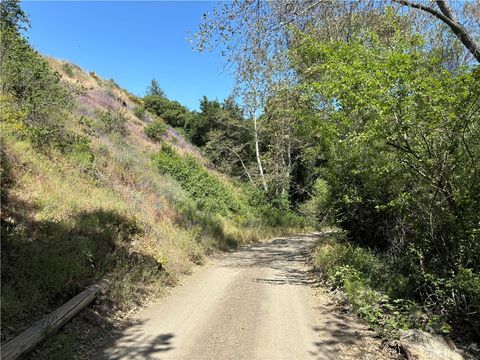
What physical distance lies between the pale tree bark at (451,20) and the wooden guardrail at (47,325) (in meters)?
8.13

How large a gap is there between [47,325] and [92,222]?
4.37m

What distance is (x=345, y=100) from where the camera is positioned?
8664 millimetres

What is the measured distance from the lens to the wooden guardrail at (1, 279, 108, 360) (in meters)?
4.81

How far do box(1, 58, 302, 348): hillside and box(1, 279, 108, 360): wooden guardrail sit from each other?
23 cm

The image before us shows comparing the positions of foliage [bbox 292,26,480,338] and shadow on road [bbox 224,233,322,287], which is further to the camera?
shadow on road [bbox 224,233,322,287]

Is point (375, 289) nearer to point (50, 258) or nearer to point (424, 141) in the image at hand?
point (424, 141)

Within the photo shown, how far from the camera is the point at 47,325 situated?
5570mm

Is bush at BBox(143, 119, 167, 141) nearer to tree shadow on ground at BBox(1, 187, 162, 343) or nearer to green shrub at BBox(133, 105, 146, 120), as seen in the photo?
green shrub at BBox(133, 105, 146, 120)

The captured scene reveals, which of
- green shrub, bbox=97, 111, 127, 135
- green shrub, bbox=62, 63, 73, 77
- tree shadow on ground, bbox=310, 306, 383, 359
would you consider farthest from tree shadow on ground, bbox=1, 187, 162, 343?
green shrub, bbox=62, 63, 73, 77

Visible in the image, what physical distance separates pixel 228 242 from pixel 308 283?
7203mm

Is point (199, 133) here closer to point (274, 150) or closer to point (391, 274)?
point (274, 150)

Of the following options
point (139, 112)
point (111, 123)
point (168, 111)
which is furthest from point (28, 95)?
point (168, 111)

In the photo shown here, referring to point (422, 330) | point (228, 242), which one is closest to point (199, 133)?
point (228, 242)

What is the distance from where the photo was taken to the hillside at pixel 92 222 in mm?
6746
